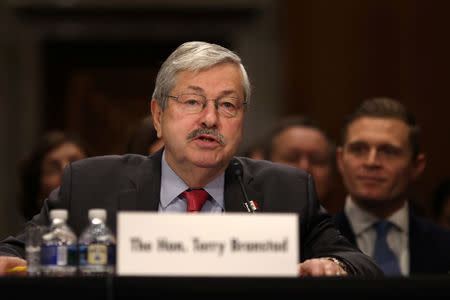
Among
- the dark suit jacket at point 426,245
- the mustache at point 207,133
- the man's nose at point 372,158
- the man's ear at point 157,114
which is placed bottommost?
the dark suit jacket at point 426,245

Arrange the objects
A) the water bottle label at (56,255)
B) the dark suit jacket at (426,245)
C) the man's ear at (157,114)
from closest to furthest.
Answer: the water bottle label at (56,255) < the man's ear at (157,114) < the dark suit jacket at (426,245)

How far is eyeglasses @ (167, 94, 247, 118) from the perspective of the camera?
8.00ft

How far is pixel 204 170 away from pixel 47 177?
1545mm

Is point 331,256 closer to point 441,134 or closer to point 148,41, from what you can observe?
point 441,134

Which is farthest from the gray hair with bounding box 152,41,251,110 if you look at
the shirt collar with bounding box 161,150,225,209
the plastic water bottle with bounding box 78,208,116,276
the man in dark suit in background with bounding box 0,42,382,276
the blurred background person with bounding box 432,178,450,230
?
the blurred background person with bounding box 432,178,450,230

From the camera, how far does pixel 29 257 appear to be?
1864 millimetres

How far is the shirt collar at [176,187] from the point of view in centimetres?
246

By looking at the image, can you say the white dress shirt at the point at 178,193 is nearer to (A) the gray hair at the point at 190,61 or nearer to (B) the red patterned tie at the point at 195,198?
(B) the red patterned tie at the point at 195,198

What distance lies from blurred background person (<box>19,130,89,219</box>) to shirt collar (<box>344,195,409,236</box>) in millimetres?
1435

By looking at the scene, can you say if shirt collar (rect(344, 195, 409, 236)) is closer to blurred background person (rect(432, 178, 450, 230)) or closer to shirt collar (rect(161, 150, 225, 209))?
blurred background person (rect(432, 178, 450, 230))

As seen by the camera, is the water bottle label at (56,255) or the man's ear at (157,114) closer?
the water bottle label at (56,255)

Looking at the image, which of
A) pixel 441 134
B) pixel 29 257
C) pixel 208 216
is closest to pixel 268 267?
pixel 208 216

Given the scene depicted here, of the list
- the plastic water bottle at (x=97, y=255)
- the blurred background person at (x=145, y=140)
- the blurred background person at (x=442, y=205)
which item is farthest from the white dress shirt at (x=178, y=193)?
the blurred background person at (x=442, y=205)

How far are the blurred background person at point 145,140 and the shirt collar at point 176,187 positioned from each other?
2.92 feet
